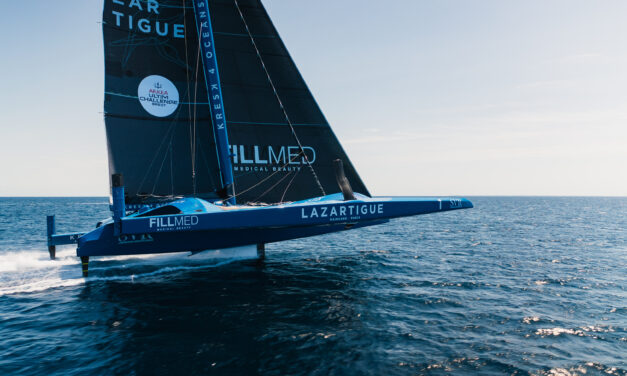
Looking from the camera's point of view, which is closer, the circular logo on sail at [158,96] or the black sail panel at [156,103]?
the black sail panel at [156,103]

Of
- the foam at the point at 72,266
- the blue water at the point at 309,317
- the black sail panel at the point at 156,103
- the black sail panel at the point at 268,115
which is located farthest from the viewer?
the black sail panel at the point at 268,115

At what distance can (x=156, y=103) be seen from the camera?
1288 centimetres

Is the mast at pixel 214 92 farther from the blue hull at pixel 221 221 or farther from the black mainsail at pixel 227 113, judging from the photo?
the blue hull at pixel 221 221

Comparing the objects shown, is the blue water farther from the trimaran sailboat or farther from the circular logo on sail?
the circular logo on sail

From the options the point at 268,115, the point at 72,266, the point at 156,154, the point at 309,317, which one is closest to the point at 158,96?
the point at 156,154

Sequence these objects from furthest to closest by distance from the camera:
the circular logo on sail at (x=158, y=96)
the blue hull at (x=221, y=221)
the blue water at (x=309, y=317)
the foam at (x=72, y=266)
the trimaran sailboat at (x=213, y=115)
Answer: the circular logo on sail at (x=158, y=96), the trimaran sailboat at (x=213, y=115), the foam at (x=72, y=266), the blue hull at (x=221, y=221), the blue water at (x=309, y=317)

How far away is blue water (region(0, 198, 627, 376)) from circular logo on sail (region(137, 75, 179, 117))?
226 inches

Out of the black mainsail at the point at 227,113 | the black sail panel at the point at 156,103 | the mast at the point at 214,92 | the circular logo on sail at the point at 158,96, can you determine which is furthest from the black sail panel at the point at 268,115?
the circular logo on sail at the point at 158,96

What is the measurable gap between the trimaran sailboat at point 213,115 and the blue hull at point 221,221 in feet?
4.22

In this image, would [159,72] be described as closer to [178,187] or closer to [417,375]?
[178,187]

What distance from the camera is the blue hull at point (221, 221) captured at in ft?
31.6

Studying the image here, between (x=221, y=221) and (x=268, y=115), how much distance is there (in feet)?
16.7

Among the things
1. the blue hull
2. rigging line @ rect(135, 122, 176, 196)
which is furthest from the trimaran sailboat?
the blue hull

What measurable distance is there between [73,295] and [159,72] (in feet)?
25.5
